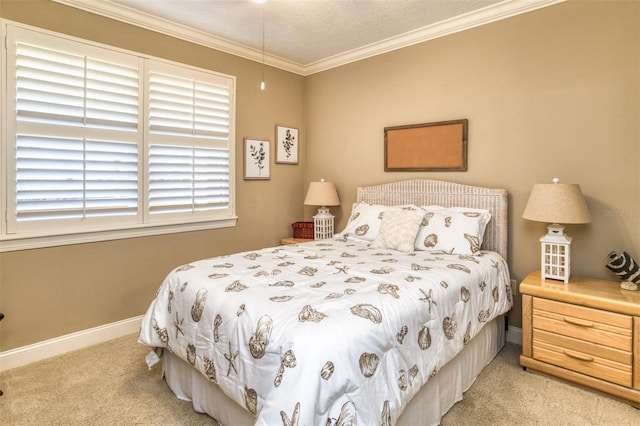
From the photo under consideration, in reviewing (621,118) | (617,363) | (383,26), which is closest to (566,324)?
(617,363)

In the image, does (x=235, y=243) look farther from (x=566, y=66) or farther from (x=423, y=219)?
(x=566, y=66)

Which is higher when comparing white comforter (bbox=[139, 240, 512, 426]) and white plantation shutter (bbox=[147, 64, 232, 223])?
white plantation shutter (bbox=[147, 64, 232, 223])

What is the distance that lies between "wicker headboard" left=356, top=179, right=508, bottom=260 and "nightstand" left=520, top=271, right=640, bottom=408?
519 mm

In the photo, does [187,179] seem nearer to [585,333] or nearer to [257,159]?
[257,159]

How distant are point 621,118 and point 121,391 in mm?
3739

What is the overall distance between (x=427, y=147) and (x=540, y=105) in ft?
3.13

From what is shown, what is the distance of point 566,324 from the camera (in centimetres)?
223

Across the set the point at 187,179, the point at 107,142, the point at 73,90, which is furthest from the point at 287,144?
the point at 73,90

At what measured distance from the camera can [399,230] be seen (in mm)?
2914

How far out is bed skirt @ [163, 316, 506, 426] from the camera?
173 centimetres

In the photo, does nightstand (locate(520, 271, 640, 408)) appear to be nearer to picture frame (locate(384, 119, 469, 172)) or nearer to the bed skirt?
the bed skirt

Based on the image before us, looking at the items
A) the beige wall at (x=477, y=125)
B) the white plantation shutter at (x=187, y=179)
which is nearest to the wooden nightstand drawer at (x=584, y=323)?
the beige wall at (x=477, y=125)

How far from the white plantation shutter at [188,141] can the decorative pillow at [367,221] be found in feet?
4.42

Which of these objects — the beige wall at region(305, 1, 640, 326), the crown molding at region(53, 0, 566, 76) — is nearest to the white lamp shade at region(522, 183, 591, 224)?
the beige wall at region(305, 1, 640, 326)
